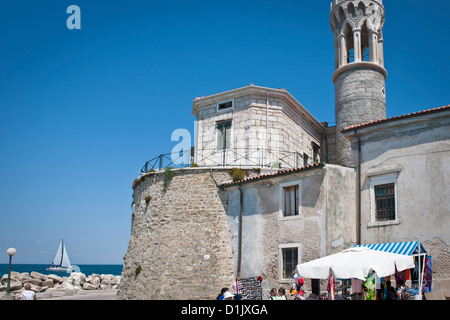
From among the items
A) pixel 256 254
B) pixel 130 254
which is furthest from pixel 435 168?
pixel 130 254

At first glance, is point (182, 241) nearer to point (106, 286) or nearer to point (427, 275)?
point (427, 275)

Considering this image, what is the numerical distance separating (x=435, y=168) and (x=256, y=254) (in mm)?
7796

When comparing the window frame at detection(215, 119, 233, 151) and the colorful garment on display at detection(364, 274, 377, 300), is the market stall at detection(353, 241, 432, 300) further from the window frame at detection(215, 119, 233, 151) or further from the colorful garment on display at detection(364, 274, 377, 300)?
the window frame at detection(215, 119, 233, 151)

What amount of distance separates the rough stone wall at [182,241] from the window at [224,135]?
11.9 feet

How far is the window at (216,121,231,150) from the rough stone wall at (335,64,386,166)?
6354 mm

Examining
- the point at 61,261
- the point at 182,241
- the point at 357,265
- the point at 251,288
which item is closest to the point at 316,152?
the point at 182,241

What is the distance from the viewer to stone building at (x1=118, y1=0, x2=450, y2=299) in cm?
1564

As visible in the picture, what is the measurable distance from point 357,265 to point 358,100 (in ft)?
50.4

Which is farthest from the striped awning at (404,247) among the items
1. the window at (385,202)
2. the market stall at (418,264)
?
the window at (385,202)

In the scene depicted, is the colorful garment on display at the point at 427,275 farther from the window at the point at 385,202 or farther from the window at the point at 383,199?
the window at the point at 385,202

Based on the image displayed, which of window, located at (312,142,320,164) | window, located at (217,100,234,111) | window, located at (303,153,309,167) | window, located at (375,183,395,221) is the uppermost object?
window, located at (217,100,234,111)

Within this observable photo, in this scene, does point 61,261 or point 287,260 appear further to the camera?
point 61,261

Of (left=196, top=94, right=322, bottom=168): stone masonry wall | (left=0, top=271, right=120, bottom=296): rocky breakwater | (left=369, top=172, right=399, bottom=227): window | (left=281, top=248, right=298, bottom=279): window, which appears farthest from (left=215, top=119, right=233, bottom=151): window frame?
(left=0, top=271, right=120, bottom=296): rocky breakwater

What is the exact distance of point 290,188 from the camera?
60.3ft
